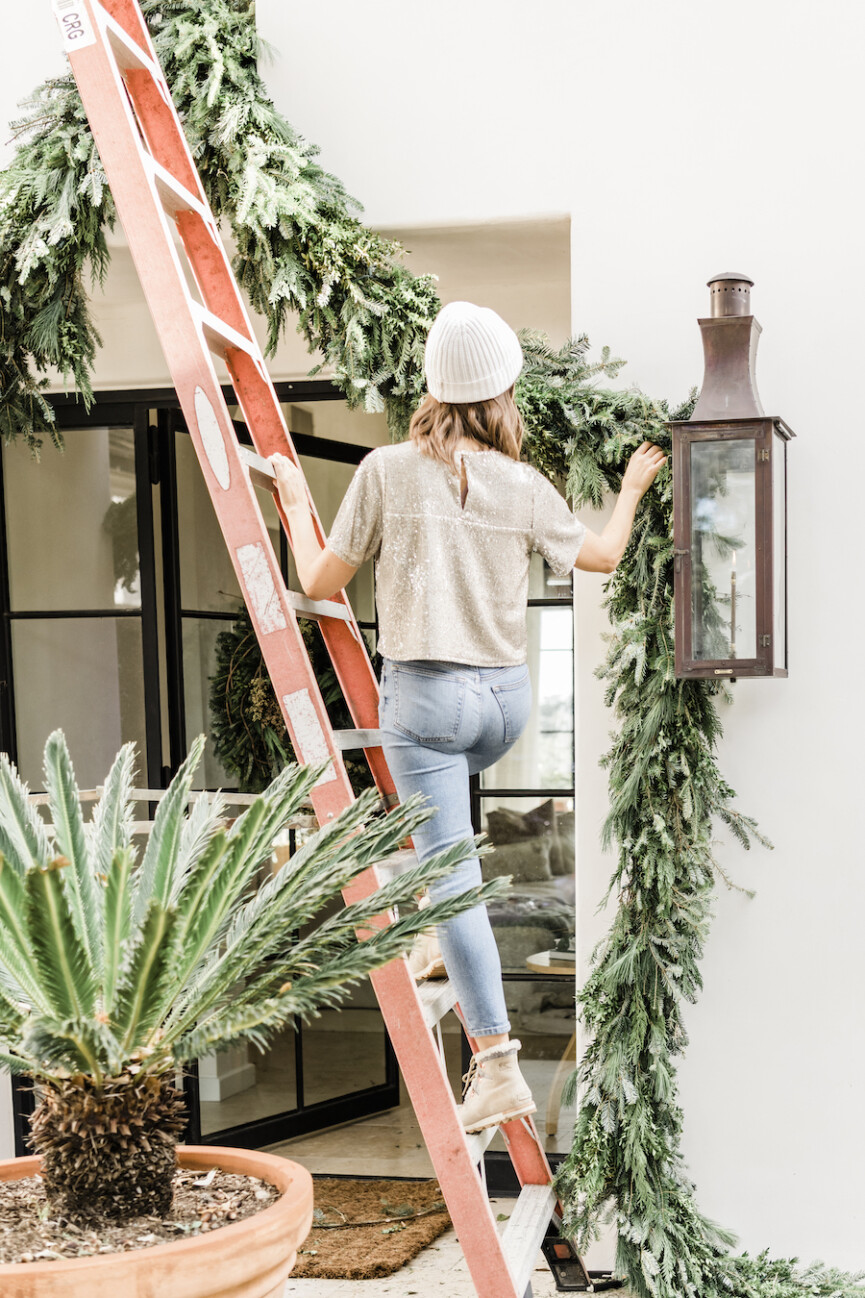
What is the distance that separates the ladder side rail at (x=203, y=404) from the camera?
2102mm

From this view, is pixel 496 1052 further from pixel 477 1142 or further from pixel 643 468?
pixel 643 468

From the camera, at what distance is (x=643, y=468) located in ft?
8.48

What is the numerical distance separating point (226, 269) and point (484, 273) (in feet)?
3.50

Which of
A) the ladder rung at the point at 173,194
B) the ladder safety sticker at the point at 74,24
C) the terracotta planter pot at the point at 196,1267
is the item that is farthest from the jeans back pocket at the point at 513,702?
the ladder safety sticker at the point at 74,24

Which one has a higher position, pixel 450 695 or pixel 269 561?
pixel 269 561

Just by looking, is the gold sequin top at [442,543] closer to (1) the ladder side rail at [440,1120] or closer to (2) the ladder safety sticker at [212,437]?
(2) the ladder safety sticker at [212,437]

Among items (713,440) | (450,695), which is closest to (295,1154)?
(450,695)

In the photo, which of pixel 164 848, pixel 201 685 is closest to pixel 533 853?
pixel 201 685

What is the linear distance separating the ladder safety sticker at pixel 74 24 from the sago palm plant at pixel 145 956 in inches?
49.1

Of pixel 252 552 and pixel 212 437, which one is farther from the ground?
pixel 212 437

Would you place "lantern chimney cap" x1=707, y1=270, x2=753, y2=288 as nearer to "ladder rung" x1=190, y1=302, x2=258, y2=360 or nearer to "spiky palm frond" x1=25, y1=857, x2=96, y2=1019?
"ladder rung" x1=190, y1=302, x2=258, y2=360

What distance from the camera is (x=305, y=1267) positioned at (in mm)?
2996

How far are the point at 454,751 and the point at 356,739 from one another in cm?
24

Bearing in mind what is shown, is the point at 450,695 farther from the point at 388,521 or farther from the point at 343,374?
the point at 343,374
